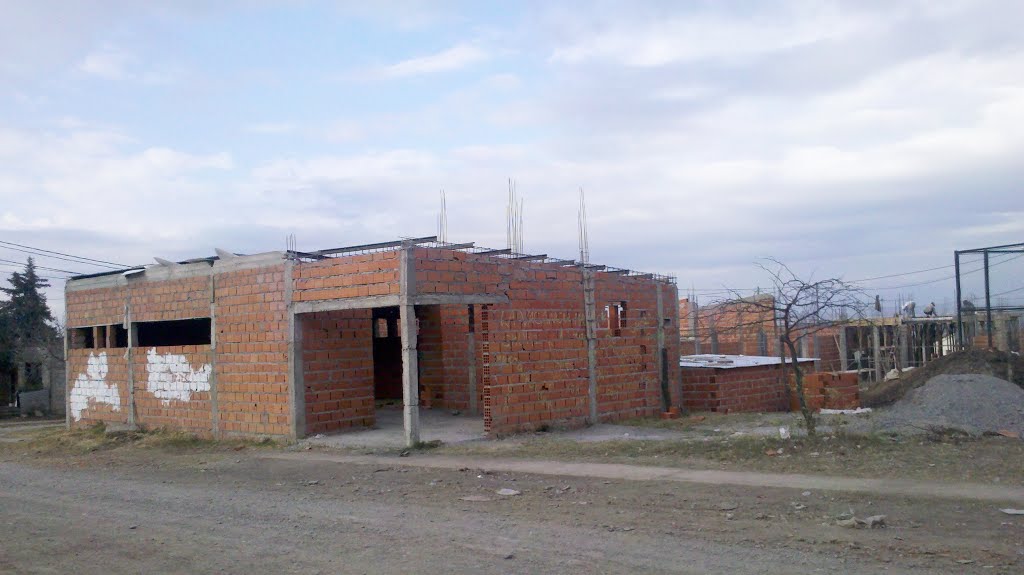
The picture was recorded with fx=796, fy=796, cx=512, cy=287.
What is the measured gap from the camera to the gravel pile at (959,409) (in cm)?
1241

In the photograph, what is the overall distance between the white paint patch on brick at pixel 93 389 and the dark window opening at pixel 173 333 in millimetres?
1067

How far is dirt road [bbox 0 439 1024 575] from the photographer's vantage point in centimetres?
664

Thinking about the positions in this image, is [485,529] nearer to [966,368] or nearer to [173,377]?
[173,377]

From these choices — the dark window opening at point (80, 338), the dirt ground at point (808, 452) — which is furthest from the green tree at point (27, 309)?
the dirt ground at point (808, 452)

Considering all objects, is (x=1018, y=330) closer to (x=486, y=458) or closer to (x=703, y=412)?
(x=703, y=412)

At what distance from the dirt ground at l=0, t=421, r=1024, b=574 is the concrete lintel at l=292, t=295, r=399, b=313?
2987mm

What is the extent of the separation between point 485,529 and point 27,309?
39293 mm

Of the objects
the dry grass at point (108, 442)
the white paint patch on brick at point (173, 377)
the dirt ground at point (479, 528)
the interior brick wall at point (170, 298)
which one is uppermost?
the interior brick wall at point (170, 298)

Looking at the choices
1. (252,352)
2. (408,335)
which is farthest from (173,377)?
(408,335)

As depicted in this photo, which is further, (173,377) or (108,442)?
(108,442)

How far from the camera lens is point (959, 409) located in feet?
45.0

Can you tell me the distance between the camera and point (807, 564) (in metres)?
6.36

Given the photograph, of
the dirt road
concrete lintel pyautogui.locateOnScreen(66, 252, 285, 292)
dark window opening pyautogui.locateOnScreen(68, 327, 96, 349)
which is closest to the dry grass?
dark window opening pyautogui.locateOnScreen(68, 327, 96, 349)

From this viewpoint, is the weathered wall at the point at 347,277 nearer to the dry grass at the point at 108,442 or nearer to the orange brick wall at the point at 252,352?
the orange brick wall at the point at 252,352
